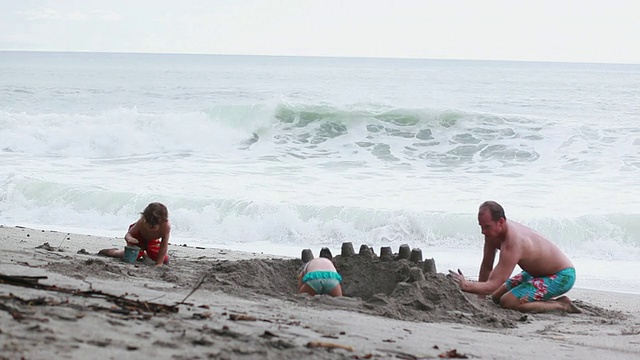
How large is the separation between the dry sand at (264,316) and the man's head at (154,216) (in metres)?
0.33

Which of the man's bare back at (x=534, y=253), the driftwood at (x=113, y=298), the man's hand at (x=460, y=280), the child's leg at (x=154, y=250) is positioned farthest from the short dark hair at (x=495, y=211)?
the driftwood at (x=113, y=298)

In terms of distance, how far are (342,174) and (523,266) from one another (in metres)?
8.96

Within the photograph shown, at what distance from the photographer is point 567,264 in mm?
6391

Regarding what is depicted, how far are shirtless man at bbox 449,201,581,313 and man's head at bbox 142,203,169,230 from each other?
2508 mm

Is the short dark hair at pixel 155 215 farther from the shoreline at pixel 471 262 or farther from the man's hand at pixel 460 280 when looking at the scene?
the man's hand at pixel 460 280

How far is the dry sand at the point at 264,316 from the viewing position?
3.39m

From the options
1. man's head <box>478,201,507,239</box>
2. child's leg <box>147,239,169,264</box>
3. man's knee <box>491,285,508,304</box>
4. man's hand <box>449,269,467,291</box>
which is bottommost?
child's leg <box>147,239,169,264</box>

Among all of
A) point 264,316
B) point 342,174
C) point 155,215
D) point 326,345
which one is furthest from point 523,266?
point 342,174

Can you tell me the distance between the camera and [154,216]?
6.72 m

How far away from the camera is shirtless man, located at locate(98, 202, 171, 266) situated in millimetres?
6723

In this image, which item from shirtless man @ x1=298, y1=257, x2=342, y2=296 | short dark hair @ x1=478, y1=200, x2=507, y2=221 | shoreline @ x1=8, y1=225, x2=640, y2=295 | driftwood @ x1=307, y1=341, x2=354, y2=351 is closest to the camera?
driftwood @ x1=307, y1=341, x2=354, y2=351

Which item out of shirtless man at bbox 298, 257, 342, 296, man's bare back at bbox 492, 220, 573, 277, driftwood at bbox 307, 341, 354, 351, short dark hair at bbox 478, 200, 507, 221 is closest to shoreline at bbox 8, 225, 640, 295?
man's bare back at bbox 492, 220, 573, 277

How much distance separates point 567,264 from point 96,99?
95.0 feet

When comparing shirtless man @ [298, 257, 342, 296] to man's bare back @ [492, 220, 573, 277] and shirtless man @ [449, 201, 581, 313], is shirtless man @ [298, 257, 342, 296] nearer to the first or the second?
shirtless man @ [449, 201, 581, 313]
